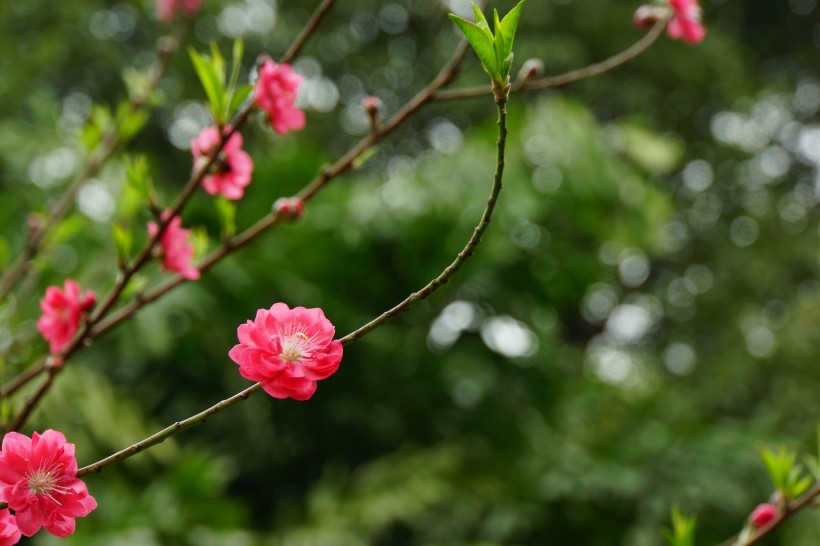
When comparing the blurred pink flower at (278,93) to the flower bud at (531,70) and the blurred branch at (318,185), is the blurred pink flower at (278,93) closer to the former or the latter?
the blurred branch at (318,185)

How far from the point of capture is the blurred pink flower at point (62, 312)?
2.21 ft

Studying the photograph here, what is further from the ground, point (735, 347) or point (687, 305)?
point (735, 347)

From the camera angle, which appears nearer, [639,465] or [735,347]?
[639,465]

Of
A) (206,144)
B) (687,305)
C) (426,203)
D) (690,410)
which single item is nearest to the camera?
(206,144)

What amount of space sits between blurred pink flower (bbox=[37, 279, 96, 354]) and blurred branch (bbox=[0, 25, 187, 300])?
7.2 inches

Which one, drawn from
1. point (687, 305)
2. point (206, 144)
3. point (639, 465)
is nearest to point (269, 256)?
point (639, 465)

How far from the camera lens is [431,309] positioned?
2.41m

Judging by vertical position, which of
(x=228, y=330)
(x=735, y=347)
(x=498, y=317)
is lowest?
(x=735, y=347)

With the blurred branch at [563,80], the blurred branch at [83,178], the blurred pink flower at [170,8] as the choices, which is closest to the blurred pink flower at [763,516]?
the blurred branch at [563,80]

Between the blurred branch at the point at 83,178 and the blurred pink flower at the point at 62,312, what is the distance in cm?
18

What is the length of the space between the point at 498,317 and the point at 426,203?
483 mm

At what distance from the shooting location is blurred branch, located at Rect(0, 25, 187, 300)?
88 centimetres

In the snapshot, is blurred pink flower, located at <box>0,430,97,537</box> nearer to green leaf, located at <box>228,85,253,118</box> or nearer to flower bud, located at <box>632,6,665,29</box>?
green leaf, located at <box>228,85,253,118</box>

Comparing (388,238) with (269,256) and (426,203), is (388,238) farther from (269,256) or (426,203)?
(269,256)
